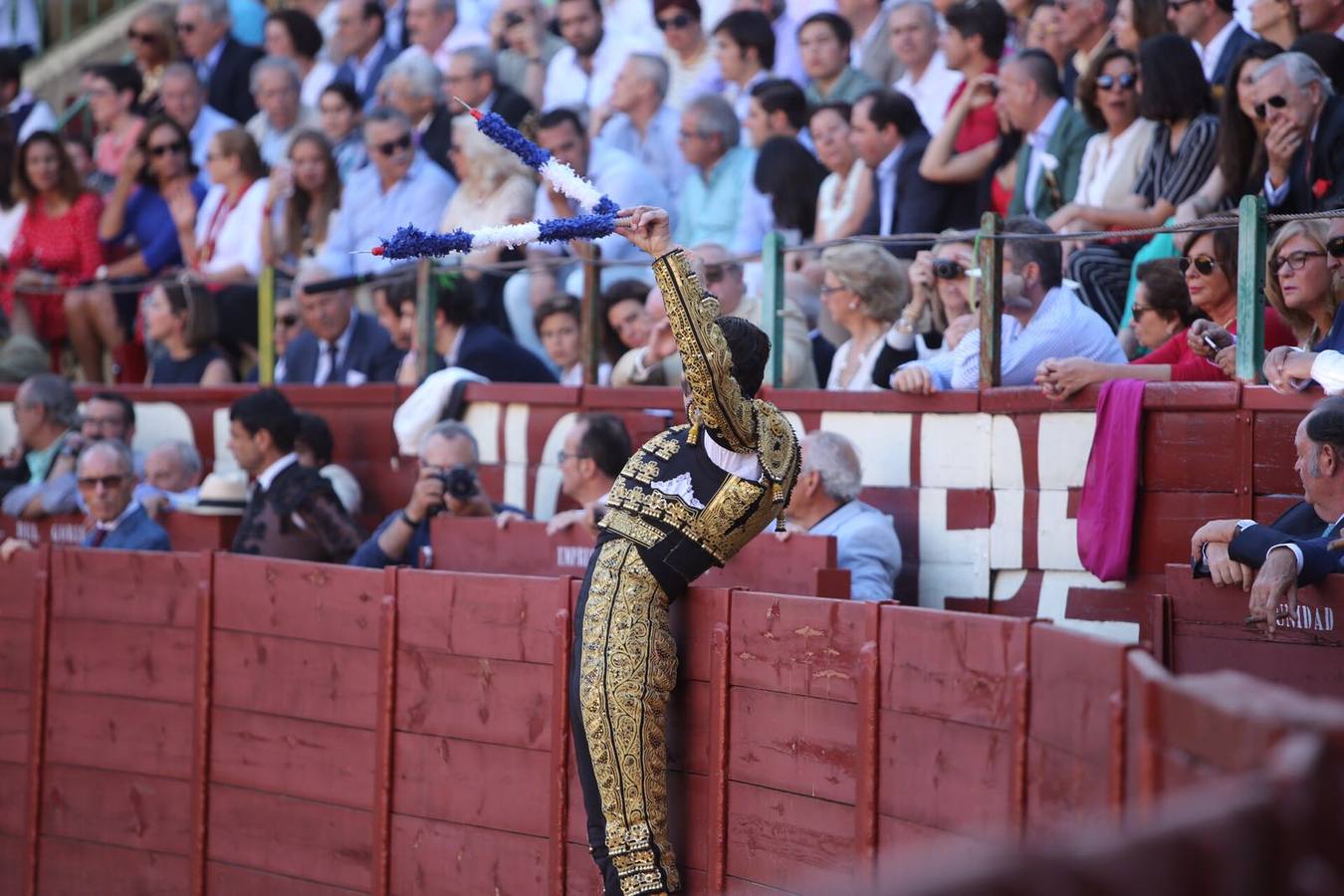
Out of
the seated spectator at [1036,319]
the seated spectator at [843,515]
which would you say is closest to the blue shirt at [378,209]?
the seated spectator at [843,515]

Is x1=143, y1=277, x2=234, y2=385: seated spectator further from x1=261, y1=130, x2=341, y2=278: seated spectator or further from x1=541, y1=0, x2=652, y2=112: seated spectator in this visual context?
x1=541, y1=0, x2=652, y2=112: seated spectator

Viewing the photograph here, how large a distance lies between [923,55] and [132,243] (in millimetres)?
4392

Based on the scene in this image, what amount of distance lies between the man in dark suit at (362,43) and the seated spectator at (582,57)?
131cm

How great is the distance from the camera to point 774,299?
7.11m

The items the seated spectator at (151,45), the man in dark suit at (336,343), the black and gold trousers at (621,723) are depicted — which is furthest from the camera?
the seated spectator at (151,45)

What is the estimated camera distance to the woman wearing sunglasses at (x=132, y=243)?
10.5 m

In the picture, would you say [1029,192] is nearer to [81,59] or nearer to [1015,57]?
[1015,57]

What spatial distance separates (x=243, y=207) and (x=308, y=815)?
418 centimetres

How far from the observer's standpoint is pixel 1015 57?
7.55 metres

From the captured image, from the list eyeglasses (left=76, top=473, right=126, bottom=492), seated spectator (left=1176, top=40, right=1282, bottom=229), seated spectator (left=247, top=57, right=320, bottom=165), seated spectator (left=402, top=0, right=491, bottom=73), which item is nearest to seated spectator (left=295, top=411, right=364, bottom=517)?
eyeglasses (left=76, top=473, right=126, bottom=492)

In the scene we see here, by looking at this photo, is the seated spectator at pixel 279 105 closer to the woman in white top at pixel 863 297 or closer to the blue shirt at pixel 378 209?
the blue shirt at pixel 378 209

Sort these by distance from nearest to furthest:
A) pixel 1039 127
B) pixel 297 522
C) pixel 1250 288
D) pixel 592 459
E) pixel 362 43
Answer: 1. pixel 1250 288
2. pixel 592 459
3. pixel 297 522
4. pixel 1039 127
5. pixel 362 43

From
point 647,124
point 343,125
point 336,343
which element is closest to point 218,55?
point 343,125

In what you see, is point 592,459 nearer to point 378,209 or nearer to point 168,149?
point 378,209
